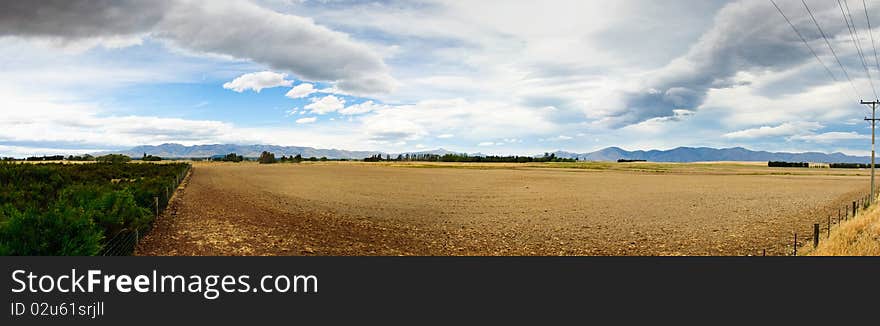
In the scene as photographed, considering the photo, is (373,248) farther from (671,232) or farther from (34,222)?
(671,232)

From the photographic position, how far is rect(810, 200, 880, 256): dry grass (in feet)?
44.4

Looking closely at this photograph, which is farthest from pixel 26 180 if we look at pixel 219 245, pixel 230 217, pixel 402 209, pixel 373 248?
pixel 373 248

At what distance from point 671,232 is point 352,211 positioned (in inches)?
563

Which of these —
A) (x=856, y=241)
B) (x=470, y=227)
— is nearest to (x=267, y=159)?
(x=470, y=227)

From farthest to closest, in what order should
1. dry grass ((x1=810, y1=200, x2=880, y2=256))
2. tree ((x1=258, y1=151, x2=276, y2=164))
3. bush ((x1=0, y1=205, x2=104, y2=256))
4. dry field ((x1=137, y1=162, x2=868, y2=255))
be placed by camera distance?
tree ((x1=258, y1=151, x2=276, y2=164)) → dry field ((x1=137, y1=162, x2=868, y2=255)) → dry grass ((x1=810, y1=200, x2=880, y2=256)) → bush ((x1=0, y1=205, x2=104, y2=256))

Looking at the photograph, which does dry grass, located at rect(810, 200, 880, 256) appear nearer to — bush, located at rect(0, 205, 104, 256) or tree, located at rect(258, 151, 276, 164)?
bush, located at rect(0, 205, 104, 256)

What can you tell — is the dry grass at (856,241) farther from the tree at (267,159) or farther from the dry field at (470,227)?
the tree at (267,159)

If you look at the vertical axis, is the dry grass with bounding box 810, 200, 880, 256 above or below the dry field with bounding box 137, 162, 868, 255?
above

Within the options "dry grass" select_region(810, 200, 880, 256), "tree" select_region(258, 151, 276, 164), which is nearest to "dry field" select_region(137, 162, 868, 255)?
"dry grass" select_region(810, 200, 880, 256)

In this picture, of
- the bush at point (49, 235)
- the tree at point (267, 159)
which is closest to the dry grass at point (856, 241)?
the bush at point (49, 235)

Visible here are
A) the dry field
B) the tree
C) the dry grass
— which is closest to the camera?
the dry grass

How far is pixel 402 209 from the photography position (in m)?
26.6

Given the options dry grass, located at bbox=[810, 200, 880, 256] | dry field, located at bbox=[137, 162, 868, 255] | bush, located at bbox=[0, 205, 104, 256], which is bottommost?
dry field, located at bbox=[137, 162, 868, 255]
